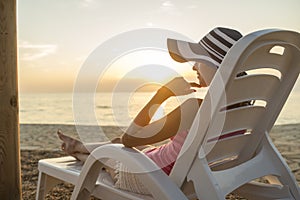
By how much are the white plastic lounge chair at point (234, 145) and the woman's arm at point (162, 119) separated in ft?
0.24

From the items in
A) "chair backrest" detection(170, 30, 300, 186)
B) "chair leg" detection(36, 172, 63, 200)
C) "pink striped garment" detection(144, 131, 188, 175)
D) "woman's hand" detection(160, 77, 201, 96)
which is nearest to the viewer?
"chair backrest" detection(170, 30, 300, 186)

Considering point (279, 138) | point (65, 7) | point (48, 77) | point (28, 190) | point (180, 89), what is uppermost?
point (180, 89)

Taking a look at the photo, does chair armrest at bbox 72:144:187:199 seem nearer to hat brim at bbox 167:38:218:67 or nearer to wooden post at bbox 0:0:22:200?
hat brim at bbox 167:38:218:67

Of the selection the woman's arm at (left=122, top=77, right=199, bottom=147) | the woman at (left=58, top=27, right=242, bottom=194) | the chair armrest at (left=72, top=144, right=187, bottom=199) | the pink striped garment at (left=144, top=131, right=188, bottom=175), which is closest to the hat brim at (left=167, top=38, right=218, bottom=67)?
the woman at (left=58, top=27, right=242, bottom=194)

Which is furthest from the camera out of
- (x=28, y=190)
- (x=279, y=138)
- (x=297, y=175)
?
(x=279, y=138)

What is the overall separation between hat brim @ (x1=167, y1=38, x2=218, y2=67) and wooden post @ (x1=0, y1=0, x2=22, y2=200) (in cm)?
123

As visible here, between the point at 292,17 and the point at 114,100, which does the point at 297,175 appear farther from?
the point at 292,17

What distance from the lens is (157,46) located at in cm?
190

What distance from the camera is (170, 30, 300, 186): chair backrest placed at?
1477 millimetres

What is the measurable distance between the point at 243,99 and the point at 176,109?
11.4 inches

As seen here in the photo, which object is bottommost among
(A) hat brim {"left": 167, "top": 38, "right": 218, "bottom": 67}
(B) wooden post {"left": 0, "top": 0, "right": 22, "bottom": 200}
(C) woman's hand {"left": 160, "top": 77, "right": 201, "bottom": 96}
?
(B) wooden post {"left": 0, "top": 0, "right": 22, "bottom": 200}

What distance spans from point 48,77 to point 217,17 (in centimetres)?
1086

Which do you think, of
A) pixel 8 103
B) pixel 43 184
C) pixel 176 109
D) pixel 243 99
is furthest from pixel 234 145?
pixel 8 103

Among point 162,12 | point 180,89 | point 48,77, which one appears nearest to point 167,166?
point 180,89
